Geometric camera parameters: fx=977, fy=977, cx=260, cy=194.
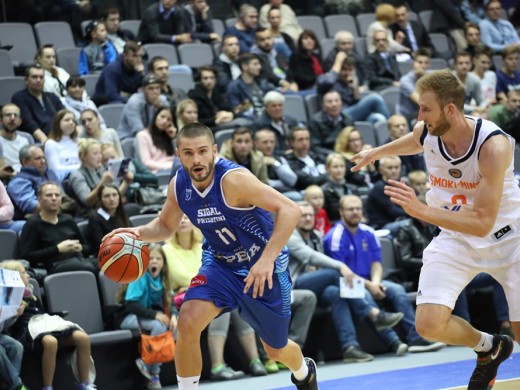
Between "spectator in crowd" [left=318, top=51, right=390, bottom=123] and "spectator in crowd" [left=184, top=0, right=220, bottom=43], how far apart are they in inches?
72.5

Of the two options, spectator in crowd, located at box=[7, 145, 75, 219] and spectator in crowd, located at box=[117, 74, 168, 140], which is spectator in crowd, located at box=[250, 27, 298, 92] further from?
spectator in crowd, located at box=[7, 145, 75, 219]

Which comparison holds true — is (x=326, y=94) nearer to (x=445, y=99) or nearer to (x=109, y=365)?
(x=109, y=365)

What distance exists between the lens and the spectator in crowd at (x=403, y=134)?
1121 centimetres

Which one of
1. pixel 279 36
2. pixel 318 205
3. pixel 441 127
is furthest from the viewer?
pixel 279 36

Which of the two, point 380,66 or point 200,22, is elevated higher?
point 200,22

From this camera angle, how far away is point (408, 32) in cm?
1448

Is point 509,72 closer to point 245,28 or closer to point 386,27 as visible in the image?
point 386,27

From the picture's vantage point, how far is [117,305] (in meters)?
8.33

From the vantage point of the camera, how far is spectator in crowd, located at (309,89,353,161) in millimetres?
11367

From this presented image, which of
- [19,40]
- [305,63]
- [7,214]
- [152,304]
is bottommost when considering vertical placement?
[152,304]

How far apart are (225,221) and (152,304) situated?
3.01m

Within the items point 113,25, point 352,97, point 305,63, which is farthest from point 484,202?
point 305,63

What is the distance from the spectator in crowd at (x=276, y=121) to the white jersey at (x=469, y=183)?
206 inches

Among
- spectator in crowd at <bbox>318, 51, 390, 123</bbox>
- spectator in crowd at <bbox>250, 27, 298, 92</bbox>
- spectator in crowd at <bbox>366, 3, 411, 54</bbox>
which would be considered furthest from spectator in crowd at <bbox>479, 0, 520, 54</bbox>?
spectator in crowd at <bbox>250, 27, 298, 92</bbox>
